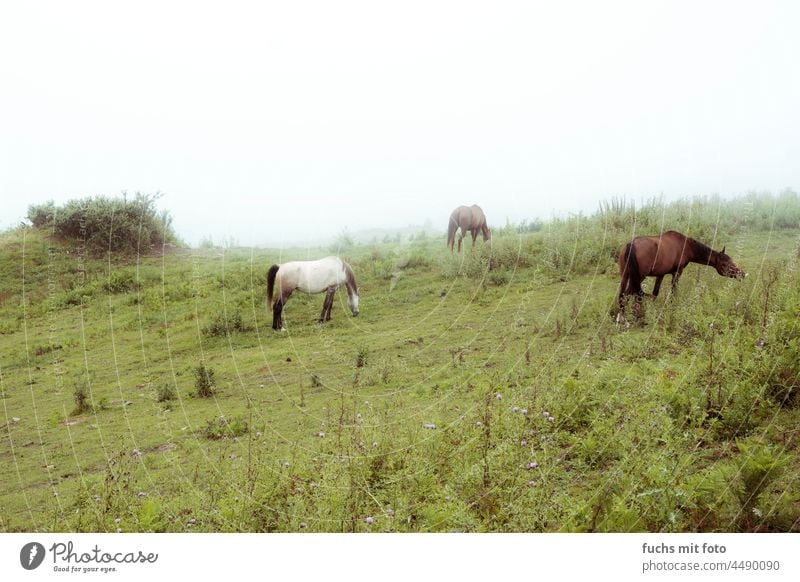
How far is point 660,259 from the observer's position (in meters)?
6.88

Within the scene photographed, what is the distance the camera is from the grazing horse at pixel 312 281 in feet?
20.3

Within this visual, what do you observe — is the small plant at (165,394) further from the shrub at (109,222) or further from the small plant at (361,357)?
the small plant at (361,357)

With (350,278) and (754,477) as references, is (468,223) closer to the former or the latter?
(350,278)

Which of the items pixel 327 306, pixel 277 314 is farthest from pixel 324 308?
pixel 277 314

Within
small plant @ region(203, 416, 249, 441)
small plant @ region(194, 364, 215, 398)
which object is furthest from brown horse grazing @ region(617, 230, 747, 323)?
small plant @ region(194, 364, 215, 398)

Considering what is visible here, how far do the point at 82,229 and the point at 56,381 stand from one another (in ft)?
6.89

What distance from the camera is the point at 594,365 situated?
543cm

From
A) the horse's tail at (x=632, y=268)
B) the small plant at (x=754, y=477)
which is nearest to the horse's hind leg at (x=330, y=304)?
the horse's tail at (x=632, y=268)

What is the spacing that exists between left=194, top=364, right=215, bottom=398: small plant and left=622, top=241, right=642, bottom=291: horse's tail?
451cm

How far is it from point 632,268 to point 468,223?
2.32 metres

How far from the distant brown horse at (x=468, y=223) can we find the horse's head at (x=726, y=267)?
2.85 meters

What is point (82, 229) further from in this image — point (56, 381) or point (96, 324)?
point (56, 381)

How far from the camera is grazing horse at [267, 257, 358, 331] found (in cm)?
619

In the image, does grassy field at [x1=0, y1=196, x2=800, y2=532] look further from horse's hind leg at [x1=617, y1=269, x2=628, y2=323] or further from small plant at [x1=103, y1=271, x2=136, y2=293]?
horse's hind leg at [x1=617, y1=269, x2=628, y2=323]
